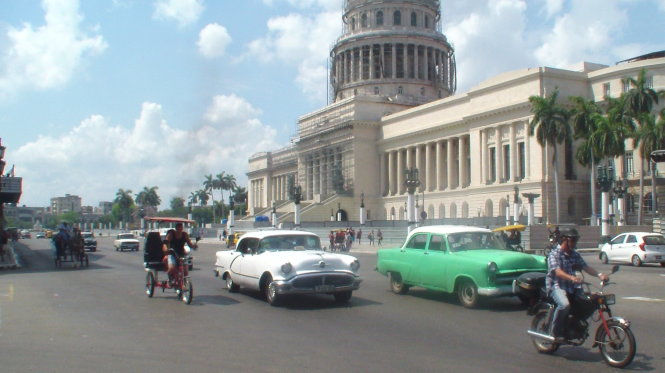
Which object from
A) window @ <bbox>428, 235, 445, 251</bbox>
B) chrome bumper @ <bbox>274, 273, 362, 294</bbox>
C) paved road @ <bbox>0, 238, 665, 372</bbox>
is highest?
window @ <bbox>428, 235, 445, 251</bbox>

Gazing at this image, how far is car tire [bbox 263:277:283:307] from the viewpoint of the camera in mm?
13242

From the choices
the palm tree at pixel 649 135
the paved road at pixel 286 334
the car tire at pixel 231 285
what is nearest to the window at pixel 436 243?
the paved road at pixel 286 334

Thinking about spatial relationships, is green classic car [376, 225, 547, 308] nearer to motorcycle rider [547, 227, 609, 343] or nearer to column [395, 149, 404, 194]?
motorcycle rider [547, 227, 609, 343]

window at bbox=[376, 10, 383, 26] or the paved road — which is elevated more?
window at bbox=[376, 10, 383, 26]

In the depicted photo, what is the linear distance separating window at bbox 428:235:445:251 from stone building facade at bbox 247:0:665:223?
3792 cm

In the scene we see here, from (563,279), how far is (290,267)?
621 centimetres

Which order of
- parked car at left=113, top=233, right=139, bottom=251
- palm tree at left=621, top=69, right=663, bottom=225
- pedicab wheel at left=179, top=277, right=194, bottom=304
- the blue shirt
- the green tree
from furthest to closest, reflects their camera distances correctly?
the green tree, palm tree at left=621, top=69, right=663, bottom=225, parked car at left=113, top=233, right=139, bottom=251, pedicab wheel at left=179, top=277, right=194, bottom=304, the blue shirt

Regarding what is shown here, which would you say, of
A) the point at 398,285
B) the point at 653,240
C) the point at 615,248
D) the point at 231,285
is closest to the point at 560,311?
the point at 398,285

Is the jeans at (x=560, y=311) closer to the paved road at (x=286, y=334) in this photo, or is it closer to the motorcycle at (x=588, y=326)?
the motorcycle at (x=588, y=326)

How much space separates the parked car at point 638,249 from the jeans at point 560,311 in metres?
19.8

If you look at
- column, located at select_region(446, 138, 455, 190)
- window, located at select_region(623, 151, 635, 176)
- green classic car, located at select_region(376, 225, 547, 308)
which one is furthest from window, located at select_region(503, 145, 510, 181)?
green classic car, located at select_region(376, 225, 547, 308)

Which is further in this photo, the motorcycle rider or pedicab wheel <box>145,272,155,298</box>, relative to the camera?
pedicab wheel <box>145,272,155,298</box>

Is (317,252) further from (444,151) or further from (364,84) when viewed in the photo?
(364,84)

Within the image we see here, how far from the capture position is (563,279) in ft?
26.5
